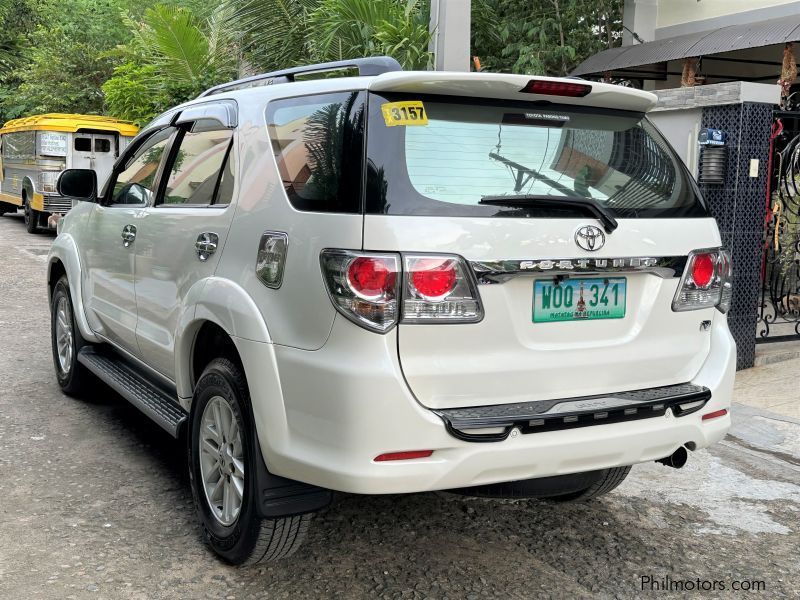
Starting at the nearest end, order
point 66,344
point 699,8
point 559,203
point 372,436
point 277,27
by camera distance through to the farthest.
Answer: point 372,436, point 559,203, point 66,344, point 277,27, point 699,8

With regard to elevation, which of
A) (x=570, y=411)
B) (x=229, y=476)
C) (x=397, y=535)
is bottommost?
(x=397, y=535)

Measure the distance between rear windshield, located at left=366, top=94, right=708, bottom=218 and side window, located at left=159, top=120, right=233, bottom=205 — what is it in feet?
3.34

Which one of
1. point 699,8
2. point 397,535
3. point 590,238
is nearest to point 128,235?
point 397,535

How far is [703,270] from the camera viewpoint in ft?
11.8

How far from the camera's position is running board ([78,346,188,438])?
4.22m

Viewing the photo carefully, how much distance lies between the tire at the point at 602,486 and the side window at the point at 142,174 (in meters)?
2.54

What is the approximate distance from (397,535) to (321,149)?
1.73 metres

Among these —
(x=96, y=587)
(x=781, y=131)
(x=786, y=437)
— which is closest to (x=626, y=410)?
(x=96, y=587)

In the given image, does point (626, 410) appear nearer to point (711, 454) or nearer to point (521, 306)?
point (521, 306)

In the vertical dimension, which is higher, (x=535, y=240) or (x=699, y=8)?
(x=699, y=8)

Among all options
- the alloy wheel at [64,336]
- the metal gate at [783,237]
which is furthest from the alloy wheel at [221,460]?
the metal gate at [783,237]

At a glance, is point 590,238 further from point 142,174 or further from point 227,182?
point 142,174

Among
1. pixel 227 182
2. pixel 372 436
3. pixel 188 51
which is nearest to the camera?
pixel 372 436

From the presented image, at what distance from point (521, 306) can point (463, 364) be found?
0.98 ft
